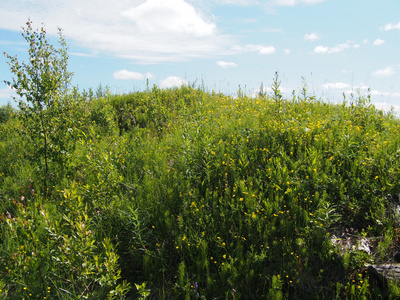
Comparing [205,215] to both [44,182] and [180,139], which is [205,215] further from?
[44,182]

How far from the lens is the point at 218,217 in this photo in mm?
3998

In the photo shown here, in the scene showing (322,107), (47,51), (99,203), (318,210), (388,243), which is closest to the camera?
(388,243)

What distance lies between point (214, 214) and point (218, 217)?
7 cm

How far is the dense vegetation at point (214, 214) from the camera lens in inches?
131

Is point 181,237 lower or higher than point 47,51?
lower

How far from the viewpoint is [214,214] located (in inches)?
158

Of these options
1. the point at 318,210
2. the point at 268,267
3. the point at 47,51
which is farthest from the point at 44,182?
the point at 318,210

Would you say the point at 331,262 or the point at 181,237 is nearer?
the point at 331,262

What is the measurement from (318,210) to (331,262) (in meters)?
0.64

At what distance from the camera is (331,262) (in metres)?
3.46

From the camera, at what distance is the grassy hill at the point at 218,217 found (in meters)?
3.34

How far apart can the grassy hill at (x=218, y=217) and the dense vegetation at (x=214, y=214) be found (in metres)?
0.02

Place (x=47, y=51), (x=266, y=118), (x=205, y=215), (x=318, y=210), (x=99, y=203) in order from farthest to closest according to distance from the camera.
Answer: (x=266, y=118) → (x=47, y=51) → (x=99, y=203) → (x=205, y=215) → (x=318, y=210)

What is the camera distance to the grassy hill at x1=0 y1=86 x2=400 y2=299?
3.34 metres
